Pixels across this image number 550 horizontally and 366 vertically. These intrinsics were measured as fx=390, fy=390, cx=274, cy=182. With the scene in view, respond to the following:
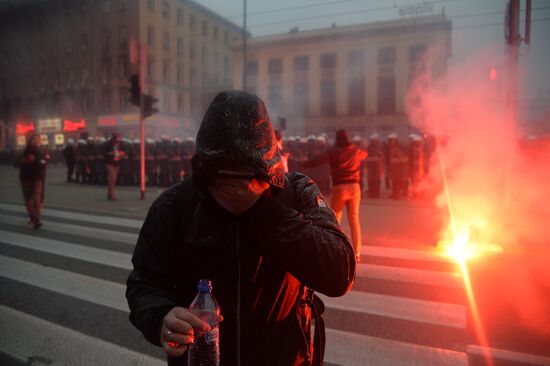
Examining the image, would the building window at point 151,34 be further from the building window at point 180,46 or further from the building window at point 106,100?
the building window at point 106,100

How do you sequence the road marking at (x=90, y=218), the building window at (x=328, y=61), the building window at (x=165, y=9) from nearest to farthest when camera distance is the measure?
the road marking at (x=90, y=218)
the building window at (x=165, y=9)
the building window at (x=328, y=61)

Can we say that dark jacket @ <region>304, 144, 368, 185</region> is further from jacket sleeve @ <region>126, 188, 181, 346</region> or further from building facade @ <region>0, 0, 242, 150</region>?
building facade @ <region>0, 0, 242, 150</region>

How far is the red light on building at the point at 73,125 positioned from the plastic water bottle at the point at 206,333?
148ft

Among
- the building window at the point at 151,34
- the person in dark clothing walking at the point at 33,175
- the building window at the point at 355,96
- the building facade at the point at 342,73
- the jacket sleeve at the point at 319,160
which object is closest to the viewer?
the jacket sleeve at the point at 319,160

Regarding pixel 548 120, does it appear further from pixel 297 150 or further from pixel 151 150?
pixel 151 150

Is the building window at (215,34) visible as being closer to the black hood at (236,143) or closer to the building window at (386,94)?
the building window at (386,94)

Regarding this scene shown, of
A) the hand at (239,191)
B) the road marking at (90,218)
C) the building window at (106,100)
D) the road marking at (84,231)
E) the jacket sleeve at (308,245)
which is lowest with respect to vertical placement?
the road marking at (84,231)

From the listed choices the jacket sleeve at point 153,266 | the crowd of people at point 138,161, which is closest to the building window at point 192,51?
the crowd of people at point 138,161

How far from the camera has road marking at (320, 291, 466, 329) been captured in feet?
12.1

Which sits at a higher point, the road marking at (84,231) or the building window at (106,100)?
the building window at (106,100)

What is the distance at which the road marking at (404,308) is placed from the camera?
3.69 meters

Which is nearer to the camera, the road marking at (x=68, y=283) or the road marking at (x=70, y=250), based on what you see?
the road marking at (x=68, y=283)

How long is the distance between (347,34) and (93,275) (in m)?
38.8

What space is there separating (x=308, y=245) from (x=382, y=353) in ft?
8.02
